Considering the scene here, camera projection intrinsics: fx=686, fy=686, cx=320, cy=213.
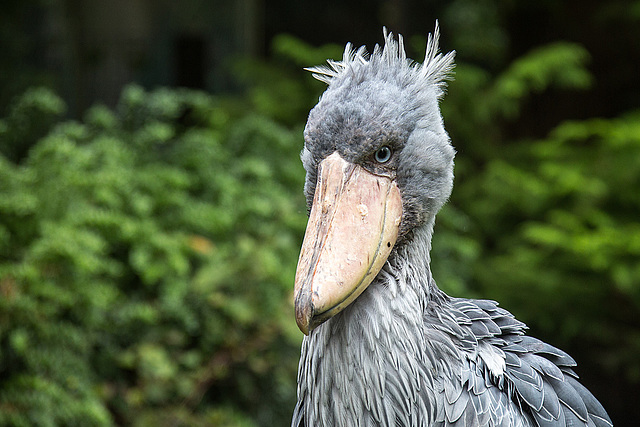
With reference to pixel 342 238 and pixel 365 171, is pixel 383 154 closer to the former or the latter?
pixel 365 171

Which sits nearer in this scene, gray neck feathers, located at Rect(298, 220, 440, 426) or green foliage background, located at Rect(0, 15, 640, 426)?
gray neck feathers, located at Rect(298, 220, 440, 426)

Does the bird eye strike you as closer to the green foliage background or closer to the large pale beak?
the large pale beak

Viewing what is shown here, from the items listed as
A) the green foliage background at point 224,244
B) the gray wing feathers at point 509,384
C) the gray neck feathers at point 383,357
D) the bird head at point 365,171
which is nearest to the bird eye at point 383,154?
the bird head at point 365,171

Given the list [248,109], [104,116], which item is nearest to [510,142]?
[248,109]

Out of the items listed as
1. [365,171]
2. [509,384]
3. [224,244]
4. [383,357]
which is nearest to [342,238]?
[365,171]

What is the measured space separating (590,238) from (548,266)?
0.60 m

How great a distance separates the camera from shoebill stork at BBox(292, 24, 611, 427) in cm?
166

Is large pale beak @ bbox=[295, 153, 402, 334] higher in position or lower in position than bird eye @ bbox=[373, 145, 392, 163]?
lower

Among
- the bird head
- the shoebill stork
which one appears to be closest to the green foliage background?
the shoebill stork

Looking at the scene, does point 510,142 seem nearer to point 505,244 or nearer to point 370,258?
point 505,244

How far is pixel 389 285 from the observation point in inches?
70.0

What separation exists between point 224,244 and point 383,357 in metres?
2.51

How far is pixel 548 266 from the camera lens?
16.6ft

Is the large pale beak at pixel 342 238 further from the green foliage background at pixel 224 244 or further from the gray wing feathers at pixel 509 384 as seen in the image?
the green foliage background at pixel 224 244
